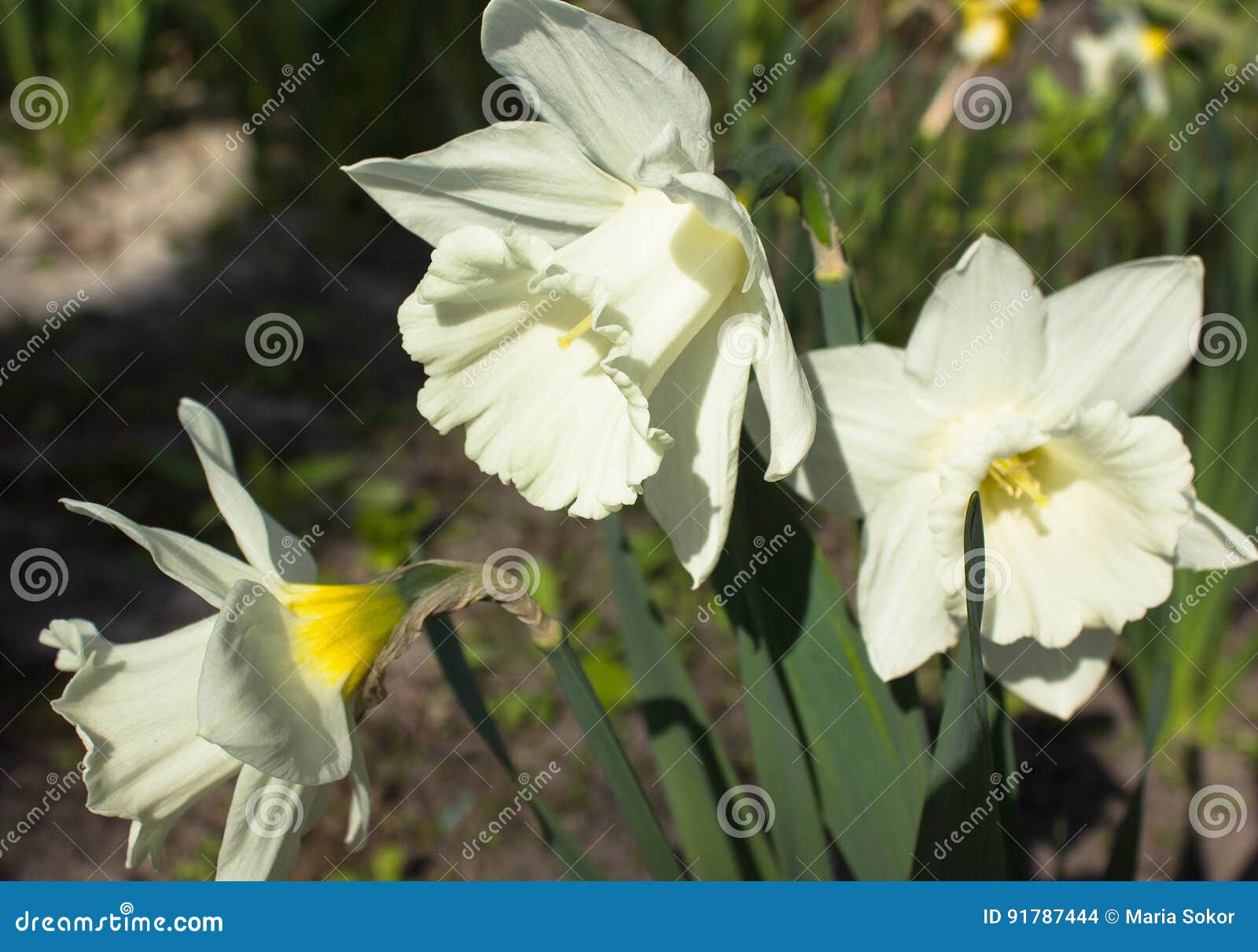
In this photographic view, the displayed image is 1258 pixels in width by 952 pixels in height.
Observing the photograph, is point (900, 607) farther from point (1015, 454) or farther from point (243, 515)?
point (243, 515)

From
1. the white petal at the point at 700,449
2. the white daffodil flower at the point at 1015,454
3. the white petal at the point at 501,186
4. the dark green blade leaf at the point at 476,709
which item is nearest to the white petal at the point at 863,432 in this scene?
the white daffodil flower at the point at 1015,454

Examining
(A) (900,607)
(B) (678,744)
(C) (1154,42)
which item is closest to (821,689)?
(A) (900,607)

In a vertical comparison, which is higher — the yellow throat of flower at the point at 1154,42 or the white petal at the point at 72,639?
the yellow throat of flower at the point at 1154,42

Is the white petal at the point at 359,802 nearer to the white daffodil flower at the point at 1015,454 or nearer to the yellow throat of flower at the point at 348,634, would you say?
the yellow throat of flower at the point at 348,634

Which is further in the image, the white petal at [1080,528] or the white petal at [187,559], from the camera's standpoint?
the white petal at [1080,528]

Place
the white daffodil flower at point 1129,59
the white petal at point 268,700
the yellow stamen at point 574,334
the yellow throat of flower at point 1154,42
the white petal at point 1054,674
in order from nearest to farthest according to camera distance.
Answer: the white petal at point 268,700 → the yellow stamen at point 574,334 → the white petal at point 1054,674 → the yellow throat of flower at point 1154,42 → the white daffodil flower at point 1129,59

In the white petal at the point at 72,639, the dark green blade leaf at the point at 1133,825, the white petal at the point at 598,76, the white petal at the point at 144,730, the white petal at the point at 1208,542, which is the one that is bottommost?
the dark green blade leaf at the point at 1133,825
